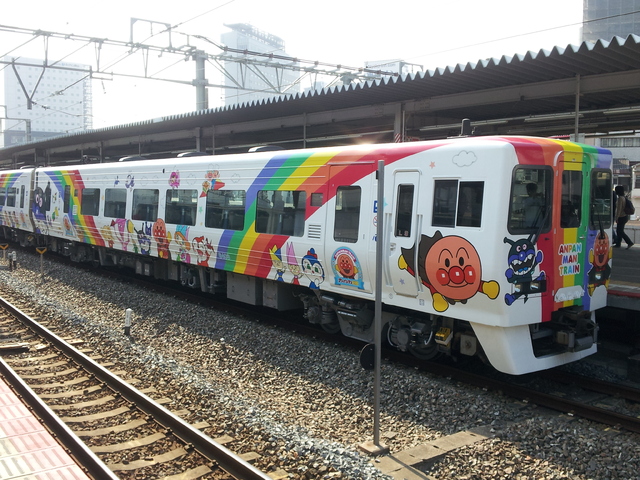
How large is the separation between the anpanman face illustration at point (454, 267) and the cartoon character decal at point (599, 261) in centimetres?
182

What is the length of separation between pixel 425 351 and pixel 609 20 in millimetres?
82557

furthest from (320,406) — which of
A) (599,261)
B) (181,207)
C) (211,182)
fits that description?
(181,207)

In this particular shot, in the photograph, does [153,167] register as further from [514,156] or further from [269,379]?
[514,156]

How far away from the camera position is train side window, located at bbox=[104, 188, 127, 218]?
1380 centimetres

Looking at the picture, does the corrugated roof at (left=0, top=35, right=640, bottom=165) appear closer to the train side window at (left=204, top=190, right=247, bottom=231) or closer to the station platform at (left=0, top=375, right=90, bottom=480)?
the train side window at (left=204, top=190, right=247, bottom=231)

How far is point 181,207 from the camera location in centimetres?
1175

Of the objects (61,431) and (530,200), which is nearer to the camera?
(61,431)

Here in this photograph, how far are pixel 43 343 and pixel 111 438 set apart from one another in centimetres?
419

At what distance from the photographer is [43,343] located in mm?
9547

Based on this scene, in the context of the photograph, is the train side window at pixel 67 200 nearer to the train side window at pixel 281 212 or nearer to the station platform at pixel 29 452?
the train side window at pixel 281 212

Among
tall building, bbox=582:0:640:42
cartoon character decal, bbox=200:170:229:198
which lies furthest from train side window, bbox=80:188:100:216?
tall building, bbox=582:0:640:42

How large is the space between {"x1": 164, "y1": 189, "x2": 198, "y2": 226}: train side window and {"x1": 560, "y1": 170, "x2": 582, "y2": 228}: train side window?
659cm

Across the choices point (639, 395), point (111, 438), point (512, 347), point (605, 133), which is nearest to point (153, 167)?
point (111, 438)

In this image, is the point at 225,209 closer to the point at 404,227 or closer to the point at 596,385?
the point at 404,227
